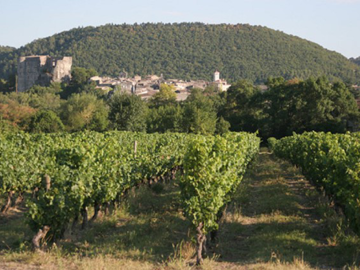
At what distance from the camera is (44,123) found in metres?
39.1

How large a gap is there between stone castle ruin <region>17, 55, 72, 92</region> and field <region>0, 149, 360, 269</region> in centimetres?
11358

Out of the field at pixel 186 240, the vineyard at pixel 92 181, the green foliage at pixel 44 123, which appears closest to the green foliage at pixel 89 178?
the vineyard at pixel 92 181

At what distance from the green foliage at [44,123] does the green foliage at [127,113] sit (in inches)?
224

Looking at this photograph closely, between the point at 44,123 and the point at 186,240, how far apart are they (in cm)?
3211

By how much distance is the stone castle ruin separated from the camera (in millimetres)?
121000

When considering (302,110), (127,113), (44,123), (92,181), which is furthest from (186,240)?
(302,110)

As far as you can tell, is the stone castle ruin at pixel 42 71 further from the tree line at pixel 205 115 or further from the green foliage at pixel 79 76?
the tree line at pixel 205 115

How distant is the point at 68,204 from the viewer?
9.03 m

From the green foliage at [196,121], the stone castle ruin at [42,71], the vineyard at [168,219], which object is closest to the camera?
the vineyard at [168,219]

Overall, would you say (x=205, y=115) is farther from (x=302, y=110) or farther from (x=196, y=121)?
(x=302, y=110)

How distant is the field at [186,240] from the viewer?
8148 mm

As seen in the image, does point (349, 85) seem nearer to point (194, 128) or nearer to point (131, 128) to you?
point (194, 128)

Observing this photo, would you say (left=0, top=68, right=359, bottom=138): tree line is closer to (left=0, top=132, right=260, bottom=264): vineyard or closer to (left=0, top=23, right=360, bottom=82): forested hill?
(left=0, top=132, right=260, bottom=264): vineyard

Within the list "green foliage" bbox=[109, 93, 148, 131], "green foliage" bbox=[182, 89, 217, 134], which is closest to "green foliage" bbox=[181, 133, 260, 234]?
"green foliage" bbox=[109, 93, 148, 131]
